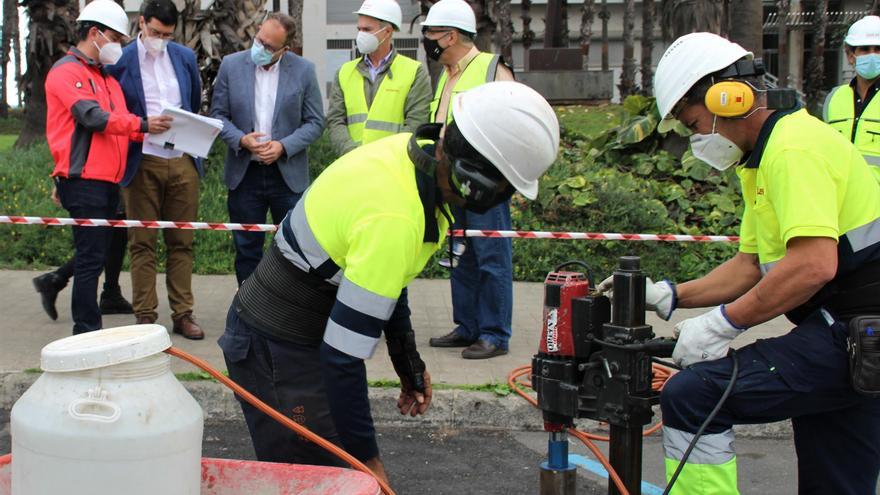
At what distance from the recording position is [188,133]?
6465mm

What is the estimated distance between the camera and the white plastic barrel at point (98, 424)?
2438mm

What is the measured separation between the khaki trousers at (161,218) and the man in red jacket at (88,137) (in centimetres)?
32

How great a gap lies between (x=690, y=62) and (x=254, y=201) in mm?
4056

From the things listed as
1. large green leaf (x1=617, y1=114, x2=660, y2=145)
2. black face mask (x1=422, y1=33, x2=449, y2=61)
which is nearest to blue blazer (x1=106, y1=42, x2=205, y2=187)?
black face mask (x1=422, y1=33, x2=449, y2=61)

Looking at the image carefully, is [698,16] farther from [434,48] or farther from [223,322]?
[223,322]

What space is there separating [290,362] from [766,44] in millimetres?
50677

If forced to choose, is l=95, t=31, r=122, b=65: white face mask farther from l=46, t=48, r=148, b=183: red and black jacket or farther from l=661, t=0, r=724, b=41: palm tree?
l=661, t=0, r=724, b=41: palm tree

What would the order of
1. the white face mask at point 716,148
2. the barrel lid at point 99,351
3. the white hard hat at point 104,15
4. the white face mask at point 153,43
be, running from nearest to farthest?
the barrel lid at point 99,351 < the white face mask at point 716,148 < the white hard hat at point 104,15 < the white face mask at point 153,43

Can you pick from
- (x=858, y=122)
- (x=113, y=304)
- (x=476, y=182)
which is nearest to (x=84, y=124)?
(x=113, y=304)

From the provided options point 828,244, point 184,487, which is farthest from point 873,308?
point 184,487

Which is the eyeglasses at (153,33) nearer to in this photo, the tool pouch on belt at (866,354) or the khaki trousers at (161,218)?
the khaki trousers at (161,218)

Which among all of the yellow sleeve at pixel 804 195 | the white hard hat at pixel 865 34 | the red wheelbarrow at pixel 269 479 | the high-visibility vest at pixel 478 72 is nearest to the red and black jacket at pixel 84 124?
the high-visibility vest at pixel 478 72

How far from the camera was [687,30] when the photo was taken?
11766 millimetres

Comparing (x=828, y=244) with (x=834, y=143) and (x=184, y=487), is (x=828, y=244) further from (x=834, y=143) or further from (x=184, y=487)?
(x=184, y=487)
